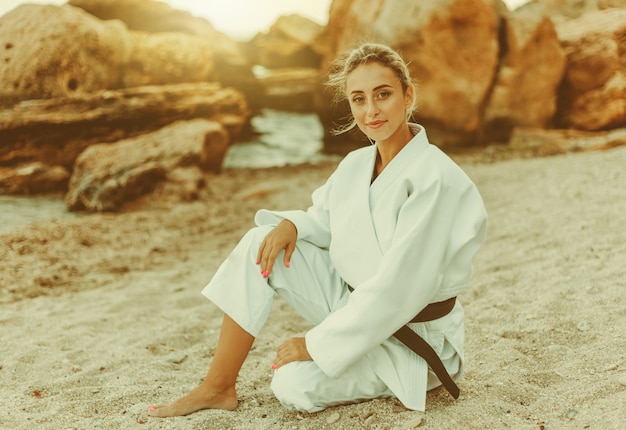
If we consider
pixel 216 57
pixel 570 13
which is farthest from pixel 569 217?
pixel 570 13

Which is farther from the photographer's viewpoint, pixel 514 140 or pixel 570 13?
pixel 570 13

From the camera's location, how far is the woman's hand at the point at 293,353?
2.01 m

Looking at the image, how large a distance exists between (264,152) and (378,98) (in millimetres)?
7895

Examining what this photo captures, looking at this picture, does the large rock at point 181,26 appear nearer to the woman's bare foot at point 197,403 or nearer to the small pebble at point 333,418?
the woman's bare foot at point 197,403

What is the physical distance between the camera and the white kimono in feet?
6.00

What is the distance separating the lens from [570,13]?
11711 millimetres

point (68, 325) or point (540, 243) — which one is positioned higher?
point (540, 243)

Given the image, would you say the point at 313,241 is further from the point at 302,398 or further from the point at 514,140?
the point at 514,140

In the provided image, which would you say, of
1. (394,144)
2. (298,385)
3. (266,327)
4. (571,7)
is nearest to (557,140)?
(571,7)

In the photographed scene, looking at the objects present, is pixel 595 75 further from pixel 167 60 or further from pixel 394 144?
pixel 394 144

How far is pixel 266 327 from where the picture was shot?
3238 millimetres

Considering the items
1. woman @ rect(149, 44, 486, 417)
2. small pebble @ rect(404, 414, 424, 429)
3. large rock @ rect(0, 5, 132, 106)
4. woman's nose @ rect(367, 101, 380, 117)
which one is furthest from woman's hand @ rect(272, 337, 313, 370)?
large rock @ rect(0, 5, 132, 106)

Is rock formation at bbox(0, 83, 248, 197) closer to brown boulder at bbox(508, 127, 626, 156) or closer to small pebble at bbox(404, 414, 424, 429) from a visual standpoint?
brown boulder at bbox(508, 127, 626, 156)

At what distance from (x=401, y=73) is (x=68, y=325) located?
2.30 m
